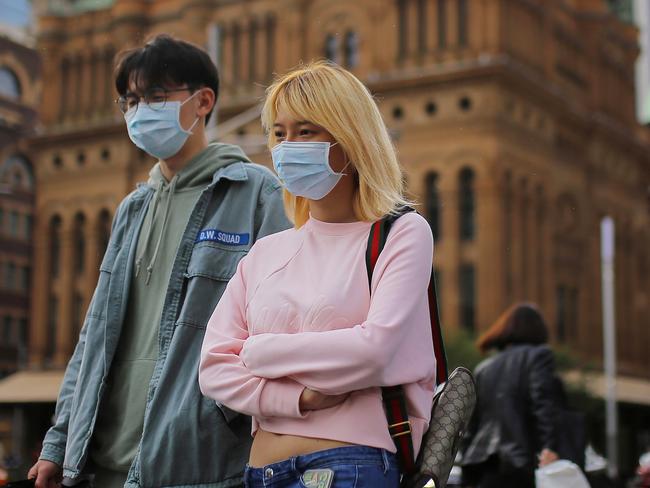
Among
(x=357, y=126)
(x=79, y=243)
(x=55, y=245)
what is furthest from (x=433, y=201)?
(x=357, y=126)

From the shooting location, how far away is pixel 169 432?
392cm

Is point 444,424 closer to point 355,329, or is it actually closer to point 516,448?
point 355,329

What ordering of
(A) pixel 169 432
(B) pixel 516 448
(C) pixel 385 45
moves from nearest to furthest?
(A) pixel 169 432
(B) pixel 516 448
(C) pixel 385 45

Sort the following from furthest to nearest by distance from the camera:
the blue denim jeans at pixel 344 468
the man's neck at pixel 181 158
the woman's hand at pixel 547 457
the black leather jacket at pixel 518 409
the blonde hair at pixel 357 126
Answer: the black leather jacket at pixel 518 409, the woman's hand at pixel 547 457, the man's neck at pixel 181 158, the blonde hair at pixel 357 126, the blue denim jeans at pixel 344 468

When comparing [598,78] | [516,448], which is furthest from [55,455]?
[598,78]

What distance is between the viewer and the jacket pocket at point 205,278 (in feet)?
13.7

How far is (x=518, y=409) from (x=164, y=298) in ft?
12.4

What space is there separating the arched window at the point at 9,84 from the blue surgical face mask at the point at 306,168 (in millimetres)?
55175

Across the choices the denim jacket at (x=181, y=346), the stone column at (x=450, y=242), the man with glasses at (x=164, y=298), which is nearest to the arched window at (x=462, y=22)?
the stone column at (x=450, y=242)

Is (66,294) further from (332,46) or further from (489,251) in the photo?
(489,251)

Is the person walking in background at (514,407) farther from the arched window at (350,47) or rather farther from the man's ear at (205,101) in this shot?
the arched window at (350,47)

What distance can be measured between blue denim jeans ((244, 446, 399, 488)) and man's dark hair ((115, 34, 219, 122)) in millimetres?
1851

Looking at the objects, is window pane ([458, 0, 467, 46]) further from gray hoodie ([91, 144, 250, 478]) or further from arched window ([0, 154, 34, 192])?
gray hoodie ([91, 144, 250, 478])

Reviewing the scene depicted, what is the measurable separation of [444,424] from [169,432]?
0.95 metres
